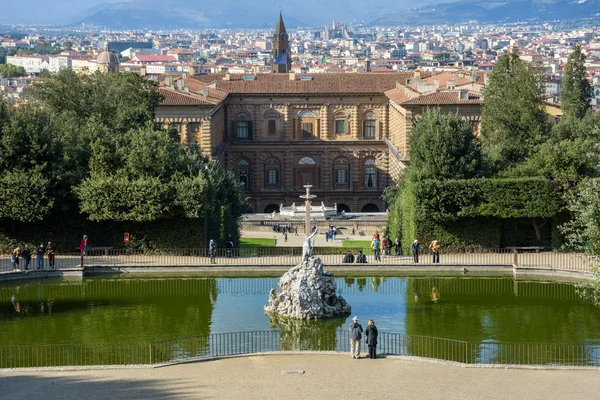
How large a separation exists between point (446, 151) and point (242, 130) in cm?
4155

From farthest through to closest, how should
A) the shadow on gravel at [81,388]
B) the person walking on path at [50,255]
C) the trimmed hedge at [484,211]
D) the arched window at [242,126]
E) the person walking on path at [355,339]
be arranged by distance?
the arched window at [242,126], the trimmed hedge at [484,211], the person walking on path at [50,255], the person walking on path at [355,339], the shadow on gravel at [81,388]

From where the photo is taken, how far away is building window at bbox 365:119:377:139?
296 ft

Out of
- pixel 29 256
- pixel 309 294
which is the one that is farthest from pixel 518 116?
pixel 29 256

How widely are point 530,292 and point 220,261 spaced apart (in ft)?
39.3

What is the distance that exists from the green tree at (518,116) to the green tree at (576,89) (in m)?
26.0

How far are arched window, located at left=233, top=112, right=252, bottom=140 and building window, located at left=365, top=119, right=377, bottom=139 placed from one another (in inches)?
343

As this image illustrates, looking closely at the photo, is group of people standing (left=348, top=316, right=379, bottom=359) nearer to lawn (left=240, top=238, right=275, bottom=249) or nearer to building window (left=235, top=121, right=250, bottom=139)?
lawn (left=240, top=238, right=275, bottom=249)

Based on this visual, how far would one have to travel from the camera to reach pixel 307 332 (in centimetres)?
3644

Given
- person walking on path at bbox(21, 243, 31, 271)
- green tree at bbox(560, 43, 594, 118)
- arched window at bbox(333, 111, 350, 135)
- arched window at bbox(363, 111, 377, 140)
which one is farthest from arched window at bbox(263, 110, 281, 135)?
person walking on path at bbox(21, 243, 31, 271)

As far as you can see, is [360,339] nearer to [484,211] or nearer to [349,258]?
[349,258]

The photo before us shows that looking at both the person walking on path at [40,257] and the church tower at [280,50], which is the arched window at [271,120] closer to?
the person walking on path at [40,257]

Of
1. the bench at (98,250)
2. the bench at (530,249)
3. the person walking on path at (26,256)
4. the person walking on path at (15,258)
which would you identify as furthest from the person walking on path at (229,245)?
the bench at (530,249)

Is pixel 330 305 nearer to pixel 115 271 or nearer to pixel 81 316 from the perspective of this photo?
pixel 81 316

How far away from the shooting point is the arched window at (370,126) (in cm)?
9000
